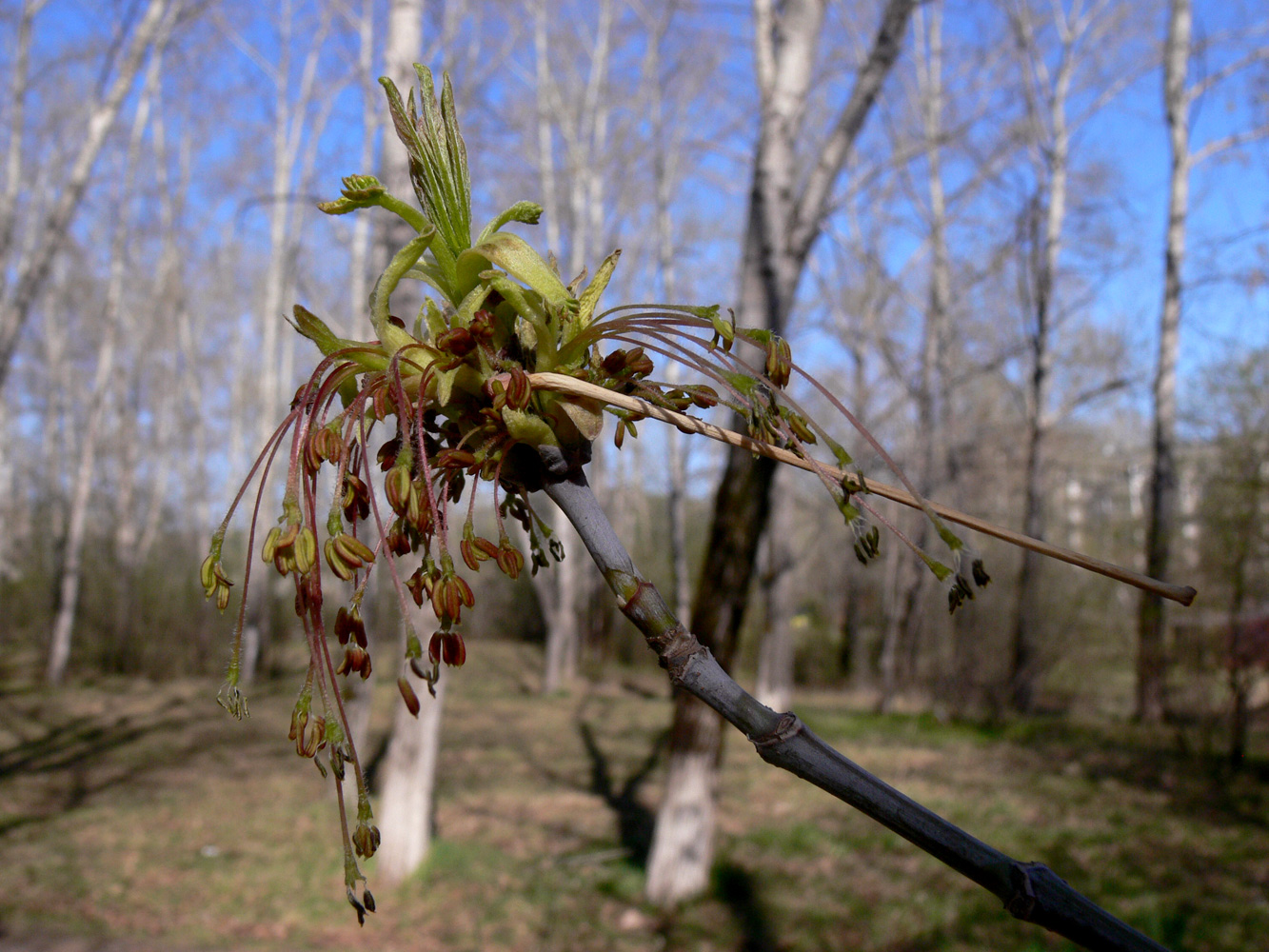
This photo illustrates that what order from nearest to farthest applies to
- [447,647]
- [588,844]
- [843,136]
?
[447,647]
[843,136]
[588,844]

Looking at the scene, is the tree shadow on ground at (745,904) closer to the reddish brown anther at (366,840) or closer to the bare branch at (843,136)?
the bare branch at (843,136)

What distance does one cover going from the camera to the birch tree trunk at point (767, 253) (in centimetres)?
508

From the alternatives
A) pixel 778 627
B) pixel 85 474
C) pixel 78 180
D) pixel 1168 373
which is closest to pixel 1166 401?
pixel 1168 373

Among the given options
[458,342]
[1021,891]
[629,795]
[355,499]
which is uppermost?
[458,342]

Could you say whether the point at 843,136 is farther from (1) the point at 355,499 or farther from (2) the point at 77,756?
(2) the point at 77,756

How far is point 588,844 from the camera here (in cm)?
714

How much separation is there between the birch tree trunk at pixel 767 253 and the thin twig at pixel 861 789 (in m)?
4.09

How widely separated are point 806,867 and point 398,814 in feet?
9.67

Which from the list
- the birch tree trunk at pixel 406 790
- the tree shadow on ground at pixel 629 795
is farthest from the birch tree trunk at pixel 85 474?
the birch tree trunk at pixel 406 790

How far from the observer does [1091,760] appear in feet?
31.8

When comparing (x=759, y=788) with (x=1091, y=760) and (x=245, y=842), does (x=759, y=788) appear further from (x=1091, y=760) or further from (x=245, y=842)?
(x=245, y=842)

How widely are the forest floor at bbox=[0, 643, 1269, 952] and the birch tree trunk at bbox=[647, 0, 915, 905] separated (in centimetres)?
123

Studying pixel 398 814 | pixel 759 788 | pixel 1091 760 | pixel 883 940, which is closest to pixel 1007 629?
pixel 1091 760

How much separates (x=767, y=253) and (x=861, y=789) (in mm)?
4748
